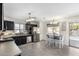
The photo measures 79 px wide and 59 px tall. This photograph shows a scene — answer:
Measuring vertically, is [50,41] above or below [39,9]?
below

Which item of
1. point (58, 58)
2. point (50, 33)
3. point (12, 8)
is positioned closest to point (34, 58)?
point (58, 58)

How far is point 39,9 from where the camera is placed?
2406mm

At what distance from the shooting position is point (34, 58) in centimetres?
215

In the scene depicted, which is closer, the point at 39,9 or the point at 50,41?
the point at 39,9

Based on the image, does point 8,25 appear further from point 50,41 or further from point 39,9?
point 50,41

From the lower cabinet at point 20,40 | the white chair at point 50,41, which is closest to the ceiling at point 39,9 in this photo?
the lower cabinet at point 20,40

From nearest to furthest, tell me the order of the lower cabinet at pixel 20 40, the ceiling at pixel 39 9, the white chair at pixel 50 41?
the ceiling at pixel 39 9 → the lower cabinet at pixel 20 40 → the white chair at pixel 50 41

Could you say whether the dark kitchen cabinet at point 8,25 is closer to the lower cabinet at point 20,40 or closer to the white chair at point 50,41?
the lower cabinet at point 20,40

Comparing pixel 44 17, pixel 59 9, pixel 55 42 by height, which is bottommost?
pixel 55 42

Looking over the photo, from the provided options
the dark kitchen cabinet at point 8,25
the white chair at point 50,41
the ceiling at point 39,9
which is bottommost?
the white chair at point 50,41

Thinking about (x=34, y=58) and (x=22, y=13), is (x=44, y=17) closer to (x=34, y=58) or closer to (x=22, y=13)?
(x=22, y=13)

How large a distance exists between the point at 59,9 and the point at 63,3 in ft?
0.65

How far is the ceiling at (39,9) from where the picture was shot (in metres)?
2.22

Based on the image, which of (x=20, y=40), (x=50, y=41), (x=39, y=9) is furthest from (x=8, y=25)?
(x=50, y=41)
